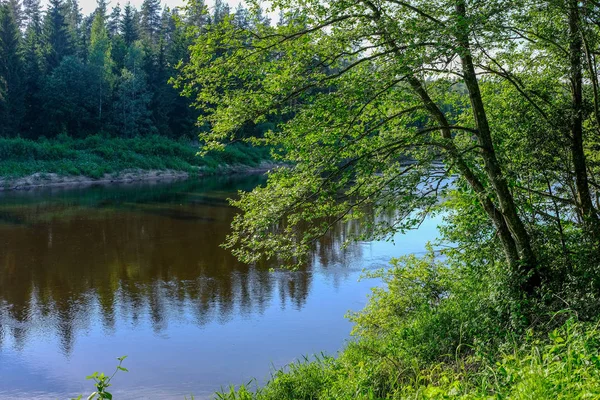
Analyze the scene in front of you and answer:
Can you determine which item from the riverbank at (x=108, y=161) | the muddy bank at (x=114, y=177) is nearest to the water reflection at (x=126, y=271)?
the muddy bank at (x=114, y=177)

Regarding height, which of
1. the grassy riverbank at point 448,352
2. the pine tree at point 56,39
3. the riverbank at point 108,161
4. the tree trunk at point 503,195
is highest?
the pine tree at point 56,39

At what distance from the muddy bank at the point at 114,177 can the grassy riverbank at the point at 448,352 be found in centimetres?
3585

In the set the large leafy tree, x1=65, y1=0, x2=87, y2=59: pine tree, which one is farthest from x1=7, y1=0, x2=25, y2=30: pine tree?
the large leafy tree

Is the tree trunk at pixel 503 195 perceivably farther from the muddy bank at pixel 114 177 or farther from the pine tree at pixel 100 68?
the pine tree at pixel 100 68

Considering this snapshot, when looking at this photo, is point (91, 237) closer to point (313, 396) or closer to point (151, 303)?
point (151, 303)

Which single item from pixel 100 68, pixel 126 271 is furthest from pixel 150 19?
pixel 126 271

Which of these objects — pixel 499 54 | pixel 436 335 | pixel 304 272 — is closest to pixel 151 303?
pixel 304 272

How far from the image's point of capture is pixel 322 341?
1287 centimetres

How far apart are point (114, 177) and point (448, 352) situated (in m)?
43.1

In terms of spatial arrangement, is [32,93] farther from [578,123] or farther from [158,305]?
[578,123]

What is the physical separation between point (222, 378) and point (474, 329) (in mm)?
5398

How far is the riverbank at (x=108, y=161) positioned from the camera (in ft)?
141

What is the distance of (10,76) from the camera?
→ 49656 millimetres

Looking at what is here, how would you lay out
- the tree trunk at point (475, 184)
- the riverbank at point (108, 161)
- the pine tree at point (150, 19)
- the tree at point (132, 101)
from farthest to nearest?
the pine tree at point (150, 19) < the tree at point (132, 101) < the riverbank at point (108, 161) < the tree trunk at point (475, 184)
